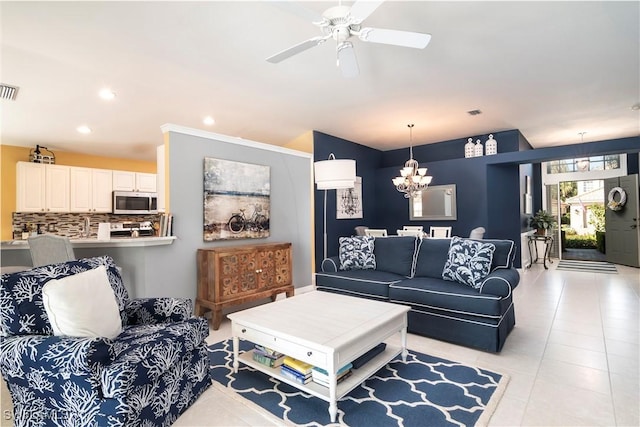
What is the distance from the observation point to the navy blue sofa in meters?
2.72

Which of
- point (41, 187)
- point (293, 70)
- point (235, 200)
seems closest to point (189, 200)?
point (235, 200)

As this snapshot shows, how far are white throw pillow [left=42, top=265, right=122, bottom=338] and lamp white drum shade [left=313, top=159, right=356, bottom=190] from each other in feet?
7.33

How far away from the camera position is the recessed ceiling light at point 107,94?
3.75 m

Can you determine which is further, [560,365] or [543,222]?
[543,222]

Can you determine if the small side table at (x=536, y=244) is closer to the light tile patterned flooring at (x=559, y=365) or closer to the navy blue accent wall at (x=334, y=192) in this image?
the light tile patterned flooring at (x=559, y=365)

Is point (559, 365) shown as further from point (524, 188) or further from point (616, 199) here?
point (616, 199)

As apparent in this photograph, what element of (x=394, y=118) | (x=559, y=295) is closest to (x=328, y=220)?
(x=394, y=118)

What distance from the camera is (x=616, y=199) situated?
723 centimetres

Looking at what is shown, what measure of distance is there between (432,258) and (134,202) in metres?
5.85

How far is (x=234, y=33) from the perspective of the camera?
272 cm

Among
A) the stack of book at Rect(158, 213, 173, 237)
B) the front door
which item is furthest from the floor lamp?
the front door

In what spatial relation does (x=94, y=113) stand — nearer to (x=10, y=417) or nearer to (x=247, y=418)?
(x=10, y=417)

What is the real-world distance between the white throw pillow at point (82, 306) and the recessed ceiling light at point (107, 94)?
272 cm

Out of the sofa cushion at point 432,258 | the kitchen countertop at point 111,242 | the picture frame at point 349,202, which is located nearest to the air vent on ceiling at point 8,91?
the kitchen countertop at point 111,242
